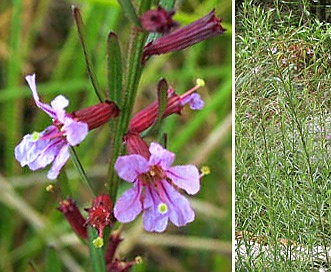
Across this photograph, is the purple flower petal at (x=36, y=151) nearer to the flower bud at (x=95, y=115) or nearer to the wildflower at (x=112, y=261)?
A: the flower bud at (x=95, y=115)

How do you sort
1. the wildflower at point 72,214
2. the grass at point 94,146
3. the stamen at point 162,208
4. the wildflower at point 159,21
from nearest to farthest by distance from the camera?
the wildflower at point 159,21, the stamen at point 162,208, the wildflower at point 72,214, the grass at point 94,146

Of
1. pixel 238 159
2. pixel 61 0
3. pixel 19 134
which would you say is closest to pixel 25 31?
pixel 61 0

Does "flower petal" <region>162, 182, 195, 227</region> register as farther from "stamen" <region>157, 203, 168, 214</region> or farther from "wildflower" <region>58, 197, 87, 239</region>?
"wildflower" <region>58, 197, 87, 239</region>

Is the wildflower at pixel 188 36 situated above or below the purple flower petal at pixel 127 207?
above

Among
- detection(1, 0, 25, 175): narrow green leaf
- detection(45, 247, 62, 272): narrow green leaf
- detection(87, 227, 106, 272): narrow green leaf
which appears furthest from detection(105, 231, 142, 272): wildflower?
detection(1, 0, 25, 175): narrow green leaf

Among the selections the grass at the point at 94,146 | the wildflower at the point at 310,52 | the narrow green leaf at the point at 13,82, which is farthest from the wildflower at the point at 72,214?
the narrow green leaf at the point at 13,82

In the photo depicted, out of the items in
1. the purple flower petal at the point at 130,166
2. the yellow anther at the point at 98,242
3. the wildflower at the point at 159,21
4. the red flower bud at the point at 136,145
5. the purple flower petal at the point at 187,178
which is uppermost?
the wildflower at the point at 159,21
